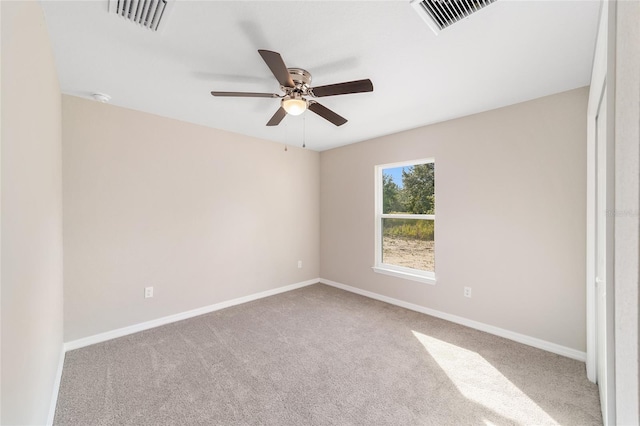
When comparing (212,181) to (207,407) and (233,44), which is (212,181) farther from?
(207,407)

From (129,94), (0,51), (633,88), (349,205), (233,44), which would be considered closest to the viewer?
(633,88)

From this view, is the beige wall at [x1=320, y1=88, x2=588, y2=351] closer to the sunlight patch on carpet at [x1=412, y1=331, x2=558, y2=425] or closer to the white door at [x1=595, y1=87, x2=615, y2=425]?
the white door at [x1=595, y1=87, x2=615, y2=425]

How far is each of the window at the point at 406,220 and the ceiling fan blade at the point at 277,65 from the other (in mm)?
2333

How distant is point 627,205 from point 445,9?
1.33 meters

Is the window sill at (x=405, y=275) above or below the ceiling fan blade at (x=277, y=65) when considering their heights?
below

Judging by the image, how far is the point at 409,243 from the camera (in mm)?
3754

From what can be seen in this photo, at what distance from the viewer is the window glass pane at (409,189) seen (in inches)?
139

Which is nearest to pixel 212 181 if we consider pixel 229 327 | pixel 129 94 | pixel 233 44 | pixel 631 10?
pixel 129 94

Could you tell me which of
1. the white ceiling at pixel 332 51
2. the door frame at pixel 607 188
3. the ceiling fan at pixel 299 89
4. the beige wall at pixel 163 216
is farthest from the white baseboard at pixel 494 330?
the ceiling fan at pixel 299 89

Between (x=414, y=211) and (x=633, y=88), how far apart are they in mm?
3078

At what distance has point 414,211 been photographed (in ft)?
12.1

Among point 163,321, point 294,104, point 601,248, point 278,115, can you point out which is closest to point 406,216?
point 601,248

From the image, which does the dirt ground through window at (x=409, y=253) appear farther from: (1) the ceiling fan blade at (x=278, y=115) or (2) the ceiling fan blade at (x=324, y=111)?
(1) the ceiling fan blade at (x=278, y=115)

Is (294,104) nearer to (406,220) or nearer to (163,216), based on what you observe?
(163,216)
